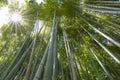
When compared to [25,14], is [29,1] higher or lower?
higher

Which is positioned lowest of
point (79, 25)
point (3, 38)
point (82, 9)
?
point (3, 38)

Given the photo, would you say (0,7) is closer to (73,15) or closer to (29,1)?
(29,1)

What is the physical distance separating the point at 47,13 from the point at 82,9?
4.05ft

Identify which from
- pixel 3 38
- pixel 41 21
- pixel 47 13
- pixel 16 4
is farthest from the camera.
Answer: pixel 16 4

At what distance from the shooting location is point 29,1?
7.93 metres

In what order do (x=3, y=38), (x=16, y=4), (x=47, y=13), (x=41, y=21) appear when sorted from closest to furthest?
(x=47, y=13), (x=41, y=21), (x=3, y=38), (x=16, y=4)

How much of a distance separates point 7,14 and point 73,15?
3348 mm

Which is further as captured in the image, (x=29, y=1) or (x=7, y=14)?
(x=7, y=14)

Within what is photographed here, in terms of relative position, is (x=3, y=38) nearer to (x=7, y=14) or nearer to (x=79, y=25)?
(x=7, y=14)

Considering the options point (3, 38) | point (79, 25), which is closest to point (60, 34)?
point (79, 25)

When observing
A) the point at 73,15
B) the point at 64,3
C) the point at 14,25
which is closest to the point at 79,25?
the point at 73,15

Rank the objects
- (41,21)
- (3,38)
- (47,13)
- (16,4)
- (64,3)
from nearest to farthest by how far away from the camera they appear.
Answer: (64,3) < (47,13) < (41,21) < (3,38) < (16,4)

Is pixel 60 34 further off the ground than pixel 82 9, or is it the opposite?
pixel 82 9

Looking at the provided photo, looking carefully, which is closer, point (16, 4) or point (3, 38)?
point (3, 38)
